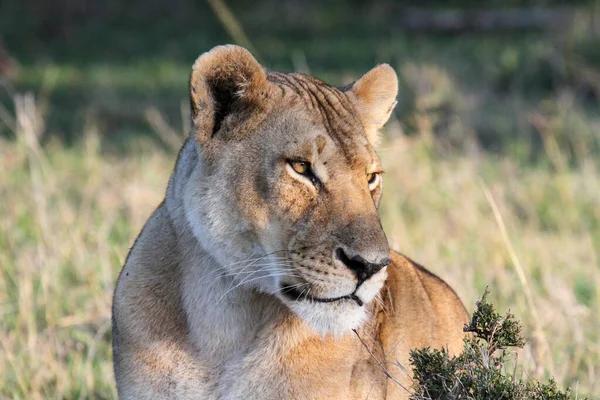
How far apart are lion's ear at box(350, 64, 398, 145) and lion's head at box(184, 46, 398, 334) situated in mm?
271

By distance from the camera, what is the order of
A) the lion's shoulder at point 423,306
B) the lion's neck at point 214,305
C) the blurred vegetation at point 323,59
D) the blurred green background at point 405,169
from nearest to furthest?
the lion's neck at point 214,305, the lion's shoulder at point 423,306, the blurred green background at point 405,169, the blurred vegetation at point 323,59

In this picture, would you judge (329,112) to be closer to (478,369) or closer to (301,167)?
(301,167)

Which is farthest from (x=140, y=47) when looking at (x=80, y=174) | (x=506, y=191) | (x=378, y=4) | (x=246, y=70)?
(x=246, y=70)

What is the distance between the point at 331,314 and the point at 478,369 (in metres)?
0.42

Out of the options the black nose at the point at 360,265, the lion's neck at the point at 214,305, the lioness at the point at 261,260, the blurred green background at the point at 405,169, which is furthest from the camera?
the blurred green background at the point at 405,169

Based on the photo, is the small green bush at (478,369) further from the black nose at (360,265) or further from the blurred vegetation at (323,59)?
the blurred vegetation at (323,59)

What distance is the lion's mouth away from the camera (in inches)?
109

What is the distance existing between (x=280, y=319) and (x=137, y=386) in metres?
0.46

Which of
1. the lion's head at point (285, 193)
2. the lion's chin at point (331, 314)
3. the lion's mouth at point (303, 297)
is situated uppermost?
the lion's head at point (285, 193)

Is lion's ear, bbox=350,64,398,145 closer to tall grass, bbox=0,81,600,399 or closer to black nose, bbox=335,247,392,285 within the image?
tall grass, bbox=0,81,600,399

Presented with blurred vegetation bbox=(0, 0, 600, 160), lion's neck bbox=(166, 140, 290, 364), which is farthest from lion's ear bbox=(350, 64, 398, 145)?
blurred vegetation bbox=(0, 0, 600, 160)

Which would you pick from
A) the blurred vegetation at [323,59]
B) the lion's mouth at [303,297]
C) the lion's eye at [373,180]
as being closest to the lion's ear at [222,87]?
the lion's eye at [373,180]

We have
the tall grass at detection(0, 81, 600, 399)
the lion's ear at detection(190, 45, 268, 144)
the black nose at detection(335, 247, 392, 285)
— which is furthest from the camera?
the tall grass at detection(0, 81, 600, 399)

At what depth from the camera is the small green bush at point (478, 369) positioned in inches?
107
